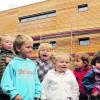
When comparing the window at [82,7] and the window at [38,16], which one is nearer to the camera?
the window at [82,7]

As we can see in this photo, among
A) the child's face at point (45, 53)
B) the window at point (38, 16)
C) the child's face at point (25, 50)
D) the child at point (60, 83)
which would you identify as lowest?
the child at point (60, 83)

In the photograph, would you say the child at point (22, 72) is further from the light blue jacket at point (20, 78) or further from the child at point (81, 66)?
the child at point (81, 66)

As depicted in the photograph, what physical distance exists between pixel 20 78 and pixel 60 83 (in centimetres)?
88

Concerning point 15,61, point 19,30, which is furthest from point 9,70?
point 19,30

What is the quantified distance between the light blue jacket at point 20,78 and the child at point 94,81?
73 centimetres

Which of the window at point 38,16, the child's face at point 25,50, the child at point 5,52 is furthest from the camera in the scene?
the window at point 38,16

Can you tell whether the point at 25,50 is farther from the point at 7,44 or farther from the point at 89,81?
the point at 89,81

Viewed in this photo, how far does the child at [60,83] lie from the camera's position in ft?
16.8

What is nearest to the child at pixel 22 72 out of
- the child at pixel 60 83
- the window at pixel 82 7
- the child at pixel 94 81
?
the child at pixel 60 83

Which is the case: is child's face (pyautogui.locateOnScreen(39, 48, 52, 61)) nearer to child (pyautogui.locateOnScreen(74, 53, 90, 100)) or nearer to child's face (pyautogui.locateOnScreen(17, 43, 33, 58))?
child (pyautogui.locateOnScreen(74, 53, 90, 100))

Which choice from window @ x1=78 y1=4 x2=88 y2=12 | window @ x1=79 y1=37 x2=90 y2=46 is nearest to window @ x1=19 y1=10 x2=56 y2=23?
window @ x1=78 y1=4 x2=88 y2=12

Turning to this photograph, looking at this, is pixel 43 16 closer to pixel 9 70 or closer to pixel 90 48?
pixel 90 48

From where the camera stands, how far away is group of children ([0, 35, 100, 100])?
4422 millimetres

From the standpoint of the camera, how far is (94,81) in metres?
4.76
